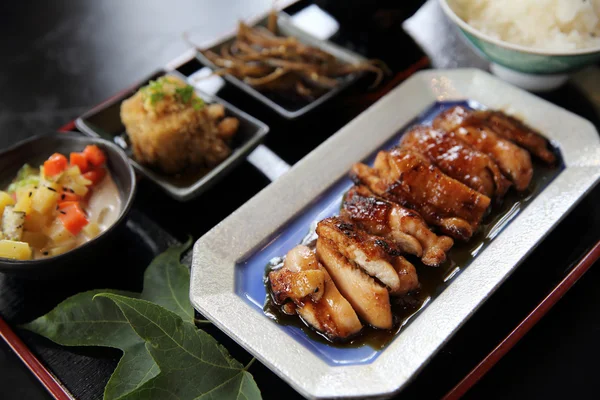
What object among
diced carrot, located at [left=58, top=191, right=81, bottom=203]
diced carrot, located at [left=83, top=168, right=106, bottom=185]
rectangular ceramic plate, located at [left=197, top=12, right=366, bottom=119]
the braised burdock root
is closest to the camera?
diced carrot, located at [left=58, top=191, right=81, bottom=203]

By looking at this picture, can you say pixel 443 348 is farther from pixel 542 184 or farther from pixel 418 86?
pixel 418 86

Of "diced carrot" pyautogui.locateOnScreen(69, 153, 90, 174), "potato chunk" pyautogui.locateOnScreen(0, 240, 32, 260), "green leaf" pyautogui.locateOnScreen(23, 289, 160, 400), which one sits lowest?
"green leaf" pyautogui.locateOnScreen(23, 289, 160, 400)

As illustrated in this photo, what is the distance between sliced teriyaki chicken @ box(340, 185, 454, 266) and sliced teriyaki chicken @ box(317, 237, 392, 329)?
31cm

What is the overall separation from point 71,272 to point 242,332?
115 centimetres

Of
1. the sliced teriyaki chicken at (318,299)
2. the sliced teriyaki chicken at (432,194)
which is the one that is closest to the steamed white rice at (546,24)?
the sliced teriyaki chicken at (432,194)

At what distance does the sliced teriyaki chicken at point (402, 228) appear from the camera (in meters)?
2.76

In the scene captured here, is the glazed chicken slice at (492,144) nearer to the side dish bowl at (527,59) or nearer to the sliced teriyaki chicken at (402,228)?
the side dish bowl at (527,59)

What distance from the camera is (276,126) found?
402 cm

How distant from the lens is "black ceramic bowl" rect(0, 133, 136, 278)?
274cm

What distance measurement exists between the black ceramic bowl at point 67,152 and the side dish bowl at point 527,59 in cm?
249

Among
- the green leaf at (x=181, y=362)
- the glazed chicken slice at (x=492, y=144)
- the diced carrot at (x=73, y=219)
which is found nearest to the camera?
the green leaf at (x=181, y=362)

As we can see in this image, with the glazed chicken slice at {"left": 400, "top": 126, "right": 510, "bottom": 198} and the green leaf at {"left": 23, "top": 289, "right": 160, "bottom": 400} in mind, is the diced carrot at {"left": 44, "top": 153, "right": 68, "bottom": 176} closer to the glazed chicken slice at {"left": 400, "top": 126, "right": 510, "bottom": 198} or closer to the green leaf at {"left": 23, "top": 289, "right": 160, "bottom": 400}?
the green leaf at {"left": 23, "top": 289, "right": 160, "bottom": 400}

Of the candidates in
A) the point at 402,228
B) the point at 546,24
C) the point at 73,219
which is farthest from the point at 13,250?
the point at 546,24

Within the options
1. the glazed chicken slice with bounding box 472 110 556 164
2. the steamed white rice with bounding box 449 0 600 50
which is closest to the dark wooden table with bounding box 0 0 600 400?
the glazed chicken slice with bounding box 472 110 556 164
